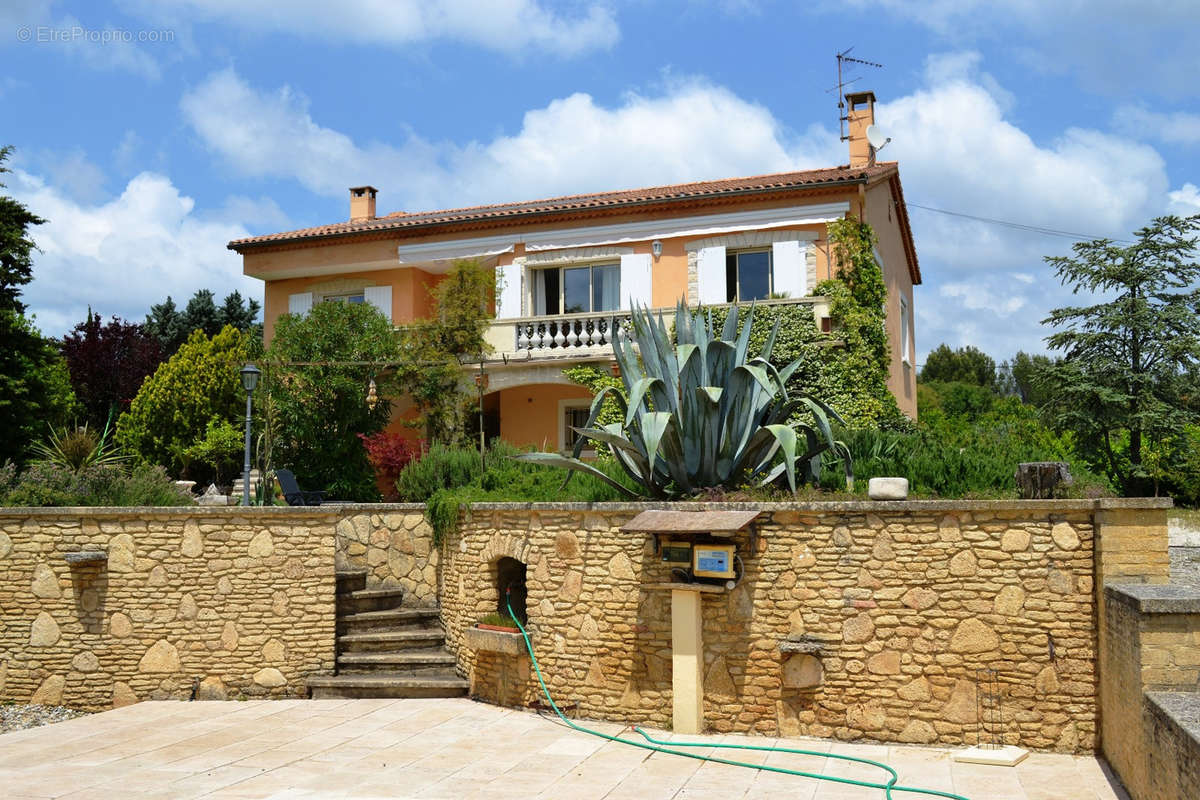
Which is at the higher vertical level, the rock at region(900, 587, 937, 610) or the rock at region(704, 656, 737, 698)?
the rock at region(900, 587, 937, 610)

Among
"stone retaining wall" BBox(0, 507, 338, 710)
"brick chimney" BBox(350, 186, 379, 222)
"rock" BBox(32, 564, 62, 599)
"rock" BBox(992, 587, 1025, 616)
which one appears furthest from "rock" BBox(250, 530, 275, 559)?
"brick chimney" BBox(350, 186, 379, 222)

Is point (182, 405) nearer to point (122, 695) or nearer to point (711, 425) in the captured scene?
point (122, 695)

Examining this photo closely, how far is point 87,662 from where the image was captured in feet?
37.3

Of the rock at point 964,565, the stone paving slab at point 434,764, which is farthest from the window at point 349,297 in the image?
the rock at point 964,565

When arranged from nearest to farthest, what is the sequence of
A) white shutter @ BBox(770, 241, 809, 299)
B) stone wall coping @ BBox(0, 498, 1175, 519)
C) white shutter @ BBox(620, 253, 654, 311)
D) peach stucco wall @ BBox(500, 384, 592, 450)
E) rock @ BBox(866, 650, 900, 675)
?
stone wall coping @ BBox(0, 498, 1175, 519), rock @ BBox(866, 650, 900, 675), white shutter @ BBox(770, 241, 809, 299), white shutter @ BBox(620, 253, 654, 311), peach stucco wall @ BBox(500, 384, 592, 450)

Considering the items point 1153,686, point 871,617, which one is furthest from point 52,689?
point 1153,686

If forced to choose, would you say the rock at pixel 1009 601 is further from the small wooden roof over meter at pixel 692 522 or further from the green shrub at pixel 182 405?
the green shrub at pixel 182 405

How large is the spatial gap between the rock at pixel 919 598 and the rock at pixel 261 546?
7.03 metres

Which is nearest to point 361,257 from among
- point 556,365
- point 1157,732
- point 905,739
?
point 556,365

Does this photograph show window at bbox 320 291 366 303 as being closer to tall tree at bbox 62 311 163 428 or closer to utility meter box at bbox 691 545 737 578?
tall tree at bbox 62 311 163 428

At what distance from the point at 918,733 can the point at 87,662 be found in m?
9.16

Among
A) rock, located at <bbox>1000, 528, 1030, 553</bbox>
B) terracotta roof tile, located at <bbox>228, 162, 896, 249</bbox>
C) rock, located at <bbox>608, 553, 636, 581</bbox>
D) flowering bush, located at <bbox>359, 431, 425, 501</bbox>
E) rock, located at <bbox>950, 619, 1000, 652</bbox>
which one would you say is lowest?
rock, located at <bbox>950, 619, 1000, 652</bbox>

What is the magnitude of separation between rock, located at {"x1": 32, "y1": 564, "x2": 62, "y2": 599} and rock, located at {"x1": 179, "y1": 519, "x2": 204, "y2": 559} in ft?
5.14

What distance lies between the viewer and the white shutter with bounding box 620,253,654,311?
17812mm
